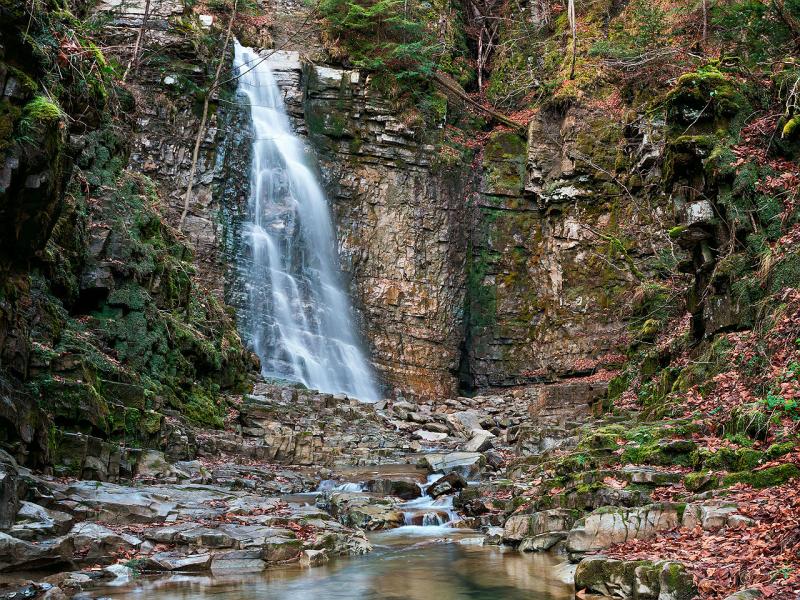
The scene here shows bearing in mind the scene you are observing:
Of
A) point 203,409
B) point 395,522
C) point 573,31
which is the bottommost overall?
point 395,522

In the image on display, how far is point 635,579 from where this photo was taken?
4902mm

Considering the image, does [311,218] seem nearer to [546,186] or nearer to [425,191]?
[425,191]

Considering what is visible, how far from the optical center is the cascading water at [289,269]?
75.3 feet

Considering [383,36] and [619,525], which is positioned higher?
[383,36]

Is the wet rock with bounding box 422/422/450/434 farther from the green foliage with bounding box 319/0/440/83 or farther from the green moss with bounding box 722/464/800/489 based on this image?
the green foliage with bounding box 319/0/440/83

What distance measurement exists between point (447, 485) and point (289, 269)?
14.7m

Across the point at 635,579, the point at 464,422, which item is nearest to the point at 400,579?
the point at 635,579

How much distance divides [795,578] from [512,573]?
117 inches

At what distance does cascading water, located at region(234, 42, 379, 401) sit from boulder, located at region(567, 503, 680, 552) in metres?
16.1

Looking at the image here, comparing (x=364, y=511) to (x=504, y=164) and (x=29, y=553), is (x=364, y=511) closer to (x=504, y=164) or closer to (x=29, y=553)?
(x=29, y=553)

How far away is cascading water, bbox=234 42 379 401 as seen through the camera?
22.9 metres

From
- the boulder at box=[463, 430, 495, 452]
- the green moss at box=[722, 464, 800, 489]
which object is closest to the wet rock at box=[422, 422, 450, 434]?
the boulder at box=[463, 430, 495, 452]

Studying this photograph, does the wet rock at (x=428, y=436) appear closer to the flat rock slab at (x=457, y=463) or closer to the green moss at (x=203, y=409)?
the flat rock slab at (x=457, y=463)

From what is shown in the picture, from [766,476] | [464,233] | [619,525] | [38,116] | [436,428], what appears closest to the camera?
[766,476]
